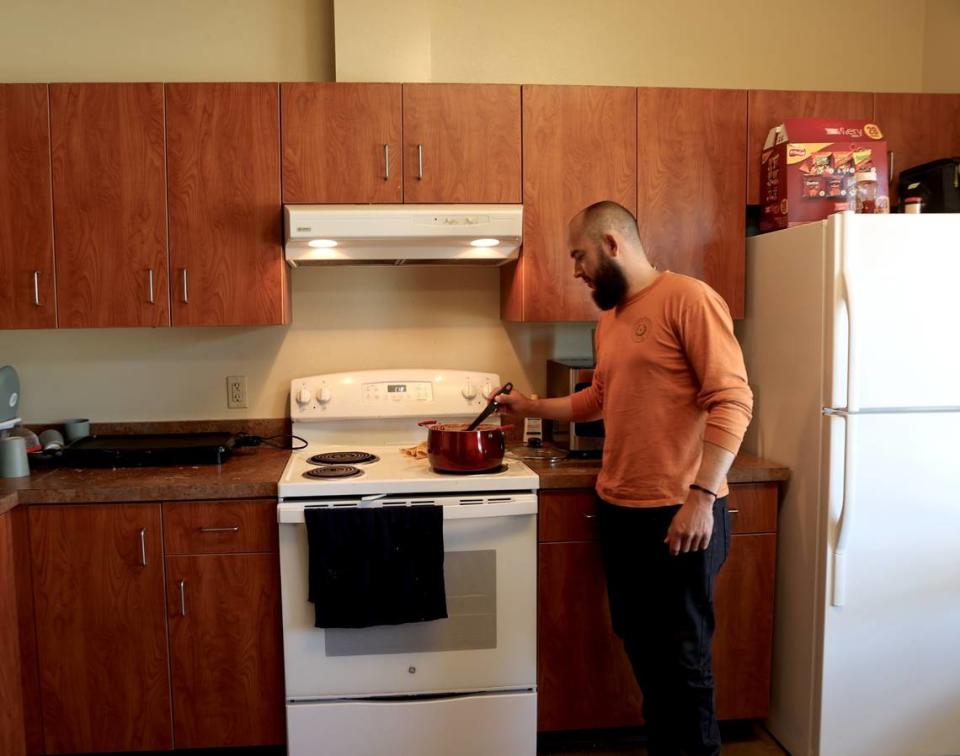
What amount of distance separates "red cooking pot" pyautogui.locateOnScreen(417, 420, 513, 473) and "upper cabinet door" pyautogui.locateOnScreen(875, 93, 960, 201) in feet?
5.61

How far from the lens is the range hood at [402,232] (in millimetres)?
2350

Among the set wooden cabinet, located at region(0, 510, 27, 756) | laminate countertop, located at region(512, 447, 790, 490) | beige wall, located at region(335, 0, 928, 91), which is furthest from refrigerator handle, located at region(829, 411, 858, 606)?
wooden cabinet, located at region(0, 510, 27, 756)

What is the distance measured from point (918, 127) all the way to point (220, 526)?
271cm

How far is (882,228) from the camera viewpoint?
209 cm

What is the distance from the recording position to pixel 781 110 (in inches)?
103

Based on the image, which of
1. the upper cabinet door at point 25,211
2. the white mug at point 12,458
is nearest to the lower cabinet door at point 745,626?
the white mug at point 12,458

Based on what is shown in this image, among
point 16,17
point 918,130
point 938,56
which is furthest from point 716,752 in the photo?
point 16,17

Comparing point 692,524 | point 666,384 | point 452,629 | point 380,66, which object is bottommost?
point 452,629

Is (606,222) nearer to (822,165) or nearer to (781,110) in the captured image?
(822,165)

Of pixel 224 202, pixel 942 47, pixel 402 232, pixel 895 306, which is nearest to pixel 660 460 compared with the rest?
pixel 895 306

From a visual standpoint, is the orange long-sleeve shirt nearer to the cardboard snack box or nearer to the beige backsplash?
the cardboard snack box

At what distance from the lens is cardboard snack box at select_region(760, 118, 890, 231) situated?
2.45 meters

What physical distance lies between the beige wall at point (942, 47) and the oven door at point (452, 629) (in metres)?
2.34

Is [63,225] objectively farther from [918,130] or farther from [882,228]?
[918,130]
